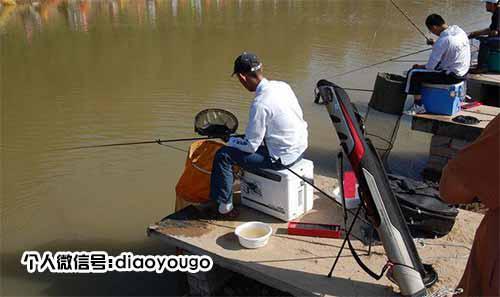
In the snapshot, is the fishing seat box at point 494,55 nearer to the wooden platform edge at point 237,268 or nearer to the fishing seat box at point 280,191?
the fishing seat box at point 280,191

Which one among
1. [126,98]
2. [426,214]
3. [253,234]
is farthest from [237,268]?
[126,98]

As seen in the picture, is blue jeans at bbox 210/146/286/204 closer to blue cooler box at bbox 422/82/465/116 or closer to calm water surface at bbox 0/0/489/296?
calm water surface at bbox 0/0/489/296

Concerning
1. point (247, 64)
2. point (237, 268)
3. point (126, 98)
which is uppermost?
point (247, 64)

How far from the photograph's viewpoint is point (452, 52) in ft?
18.1

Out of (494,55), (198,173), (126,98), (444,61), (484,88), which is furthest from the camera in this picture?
(126,98)

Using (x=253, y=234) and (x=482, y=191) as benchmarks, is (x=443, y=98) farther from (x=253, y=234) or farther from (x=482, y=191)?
(x=482, y=191)

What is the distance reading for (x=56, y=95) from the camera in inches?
374

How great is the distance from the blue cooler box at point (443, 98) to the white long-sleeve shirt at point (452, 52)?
0.19m

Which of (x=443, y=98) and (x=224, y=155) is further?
(x=443, y=98)

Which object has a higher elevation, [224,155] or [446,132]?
[224,155]

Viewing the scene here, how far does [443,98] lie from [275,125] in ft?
9.94

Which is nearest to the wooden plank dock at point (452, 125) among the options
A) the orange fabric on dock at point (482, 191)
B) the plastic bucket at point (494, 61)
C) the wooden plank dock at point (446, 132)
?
the wooden plank dock at point (446, 132)

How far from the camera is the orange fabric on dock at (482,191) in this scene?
177 centimetres

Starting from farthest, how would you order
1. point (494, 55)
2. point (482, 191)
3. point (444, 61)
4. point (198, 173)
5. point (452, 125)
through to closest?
1. point (494, 55)
2. point (444, 61)
3. point (452, 125)
4. point (198, 173)
5. point (482, 191)
